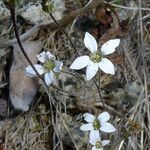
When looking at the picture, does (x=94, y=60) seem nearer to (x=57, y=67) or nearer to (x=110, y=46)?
(x=110, y=46)

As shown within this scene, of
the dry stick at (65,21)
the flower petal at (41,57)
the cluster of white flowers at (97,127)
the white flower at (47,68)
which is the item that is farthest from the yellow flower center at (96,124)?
the dry stick at (65,21)

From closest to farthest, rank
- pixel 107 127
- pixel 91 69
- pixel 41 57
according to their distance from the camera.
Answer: pixel 91 69 < pixel 107 127 < pixel 41 57

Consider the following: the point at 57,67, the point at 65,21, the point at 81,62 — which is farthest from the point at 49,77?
the point at 65,21

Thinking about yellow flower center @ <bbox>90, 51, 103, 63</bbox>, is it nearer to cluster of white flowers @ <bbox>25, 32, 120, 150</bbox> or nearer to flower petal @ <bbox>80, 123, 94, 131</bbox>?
cluster of white flowers @ <bbox>25, 32, 120, 150</bbox>

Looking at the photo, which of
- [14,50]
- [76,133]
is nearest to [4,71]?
[14,50]

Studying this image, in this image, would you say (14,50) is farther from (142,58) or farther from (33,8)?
(142,58)

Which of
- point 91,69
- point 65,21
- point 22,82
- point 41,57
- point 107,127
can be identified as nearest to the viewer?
point 91,69

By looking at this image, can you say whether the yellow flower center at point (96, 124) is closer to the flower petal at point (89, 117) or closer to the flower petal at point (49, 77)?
the flower petal at point (89, 117)
